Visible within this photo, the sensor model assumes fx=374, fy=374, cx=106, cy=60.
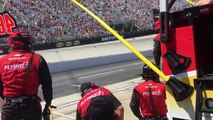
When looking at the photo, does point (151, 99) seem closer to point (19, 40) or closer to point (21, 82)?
point (21, 82)

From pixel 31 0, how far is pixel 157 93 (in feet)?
99.3

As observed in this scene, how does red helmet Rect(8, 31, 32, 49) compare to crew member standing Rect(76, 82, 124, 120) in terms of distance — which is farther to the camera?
red helmet Rect(8, 31, 32, 49)

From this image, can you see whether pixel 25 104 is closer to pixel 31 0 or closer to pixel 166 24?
pixel 166 24

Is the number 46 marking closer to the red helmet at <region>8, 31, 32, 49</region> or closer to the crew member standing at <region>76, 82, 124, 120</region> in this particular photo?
the red helmet at <region>8, 31, 32, 49</region>

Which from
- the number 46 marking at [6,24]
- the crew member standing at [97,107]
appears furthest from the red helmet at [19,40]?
the number 46 marking at [6,24]

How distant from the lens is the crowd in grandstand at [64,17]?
2983 cm

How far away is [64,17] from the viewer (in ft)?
109

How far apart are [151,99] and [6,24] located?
690 inches

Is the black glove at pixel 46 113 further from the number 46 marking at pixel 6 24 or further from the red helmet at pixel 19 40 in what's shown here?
the number 46 marking at pixel 6 24

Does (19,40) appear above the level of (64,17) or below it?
below

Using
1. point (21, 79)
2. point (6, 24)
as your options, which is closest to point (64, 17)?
point (6, 24)

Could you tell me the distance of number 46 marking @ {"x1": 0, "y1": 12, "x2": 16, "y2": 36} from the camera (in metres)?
20.8

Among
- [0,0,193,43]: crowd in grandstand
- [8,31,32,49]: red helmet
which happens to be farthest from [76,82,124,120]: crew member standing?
[0,0,193,43]: crowd in grandstand

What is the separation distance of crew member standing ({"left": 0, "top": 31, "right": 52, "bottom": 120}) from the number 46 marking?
16.1 meters
